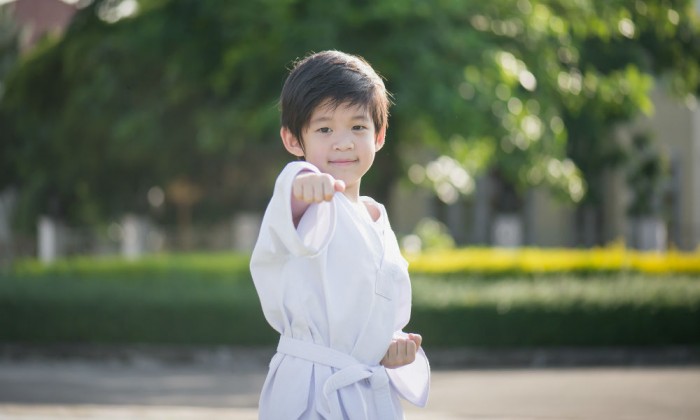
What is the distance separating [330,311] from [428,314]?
470 inches

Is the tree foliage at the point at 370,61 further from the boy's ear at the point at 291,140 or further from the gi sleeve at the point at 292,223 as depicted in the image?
the gi sleeve at the point at 292,223

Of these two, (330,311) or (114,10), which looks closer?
(330,311)

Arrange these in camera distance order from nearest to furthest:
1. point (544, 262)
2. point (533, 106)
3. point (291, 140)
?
point (291, 140) < point (533, 106) < point (544, 262)

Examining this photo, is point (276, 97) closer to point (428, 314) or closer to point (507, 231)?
point (428, 314)

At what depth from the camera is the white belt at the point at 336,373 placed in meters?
3.63

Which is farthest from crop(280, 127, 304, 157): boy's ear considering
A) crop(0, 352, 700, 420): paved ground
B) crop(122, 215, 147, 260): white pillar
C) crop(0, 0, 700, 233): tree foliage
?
→ crop(122, 215, 147, 260): white pillar

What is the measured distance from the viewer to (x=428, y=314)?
15.5 meters

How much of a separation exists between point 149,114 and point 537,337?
7.18 metres

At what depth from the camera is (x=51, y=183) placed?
84.2 ft

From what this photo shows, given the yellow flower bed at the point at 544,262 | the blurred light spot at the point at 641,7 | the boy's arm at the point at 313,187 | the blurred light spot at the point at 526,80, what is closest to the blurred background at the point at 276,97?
the blurred light spot at the point at 641,7

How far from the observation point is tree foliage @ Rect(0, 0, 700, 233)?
1595 centimetres

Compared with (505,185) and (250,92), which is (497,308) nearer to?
(250,92)

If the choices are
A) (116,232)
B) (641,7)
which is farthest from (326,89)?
(116,232)

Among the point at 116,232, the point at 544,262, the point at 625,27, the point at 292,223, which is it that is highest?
the point at 625,27
